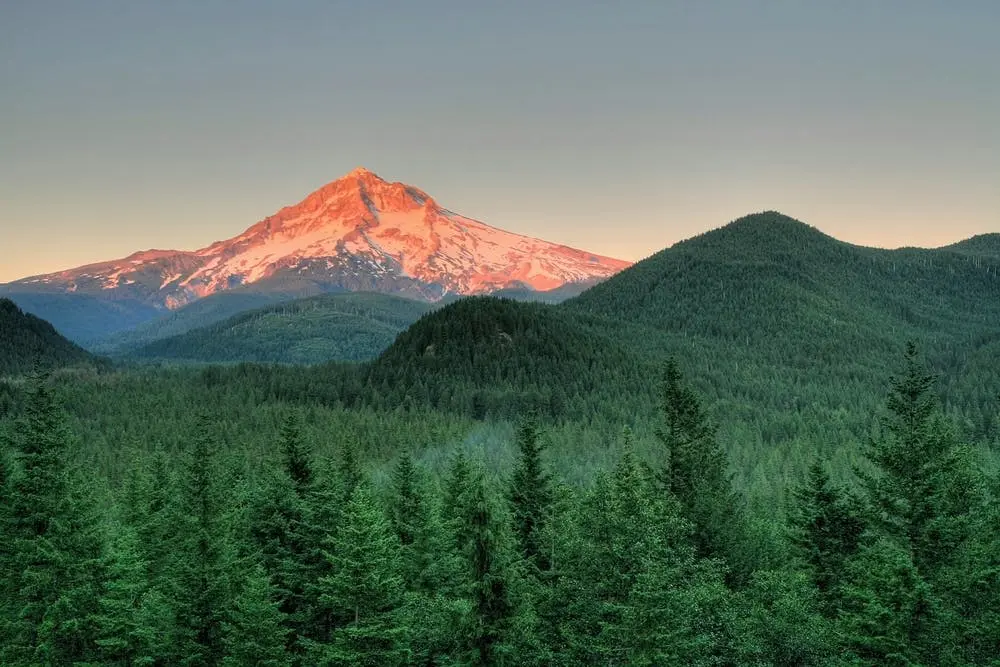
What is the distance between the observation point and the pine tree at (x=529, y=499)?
42094mm

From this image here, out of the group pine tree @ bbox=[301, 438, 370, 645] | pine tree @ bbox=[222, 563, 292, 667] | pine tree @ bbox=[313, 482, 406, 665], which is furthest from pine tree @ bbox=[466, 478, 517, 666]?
pine tree @ bbox=[301, 438, 370, 645]

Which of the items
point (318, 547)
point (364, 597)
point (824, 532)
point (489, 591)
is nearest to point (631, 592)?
point (489, 591)

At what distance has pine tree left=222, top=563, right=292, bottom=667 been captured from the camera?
3491 cm

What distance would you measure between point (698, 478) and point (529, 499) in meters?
10.0

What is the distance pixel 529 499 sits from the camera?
42375 mm

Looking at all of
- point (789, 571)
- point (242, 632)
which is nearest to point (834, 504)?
point (789, 571)

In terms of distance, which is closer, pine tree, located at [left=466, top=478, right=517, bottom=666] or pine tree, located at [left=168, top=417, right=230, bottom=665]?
pine tree, located at [left=466, top=478, right=517, bottom=666]

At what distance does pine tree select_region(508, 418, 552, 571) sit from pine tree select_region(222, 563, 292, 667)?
1377cm

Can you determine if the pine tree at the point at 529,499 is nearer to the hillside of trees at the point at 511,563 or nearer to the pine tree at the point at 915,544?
the hillside of trees at the point at 511,563

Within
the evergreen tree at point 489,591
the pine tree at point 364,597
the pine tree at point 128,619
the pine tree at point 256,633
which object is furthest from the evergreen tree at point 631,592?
the pine tree at point 128,619

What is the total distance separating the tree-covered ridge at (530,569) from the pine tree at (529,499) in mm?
109

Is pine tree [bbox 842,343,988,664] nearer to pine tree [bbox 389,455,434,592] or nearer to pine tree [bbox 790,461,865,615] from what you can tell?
pine tree [bbox 790,461,865,615]

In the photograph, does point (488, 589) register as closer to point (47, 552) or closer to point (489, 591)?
point (489, 591)

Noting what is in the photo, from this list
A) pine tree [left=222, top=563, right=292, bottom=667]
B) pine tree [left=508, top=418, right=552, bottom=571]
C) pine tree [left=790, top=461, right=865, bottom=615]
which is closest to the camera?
pine tree [left=222, top=563, right=292, bottom=667]
